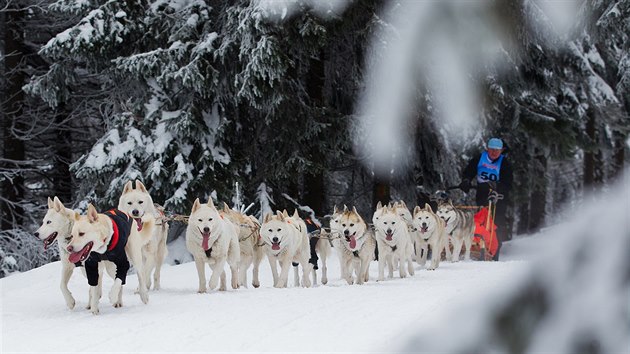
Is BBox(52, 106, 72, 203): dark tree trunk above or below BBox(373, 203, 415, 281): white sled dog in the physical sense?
above

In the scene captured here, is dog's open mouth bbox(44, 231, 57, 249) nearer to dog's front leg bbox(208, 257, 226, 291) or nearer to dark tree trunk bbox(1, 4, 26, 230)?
dog's front leg bbox(208, 257, 226, 291)

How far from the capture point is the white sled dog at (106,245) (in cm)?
755

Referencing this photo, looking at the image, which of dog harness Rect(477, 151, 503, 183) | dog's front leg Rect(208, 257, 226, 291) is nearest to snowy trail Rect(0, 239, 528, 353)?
dog's front leg Rect(208, 257, 226, 291)

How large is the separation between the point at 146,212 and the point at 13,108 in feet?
41.6

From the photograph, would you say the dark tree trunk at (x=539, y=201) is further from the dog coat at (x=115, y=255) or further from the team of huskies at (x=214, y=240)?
the dog coat at (x=115, y=255)

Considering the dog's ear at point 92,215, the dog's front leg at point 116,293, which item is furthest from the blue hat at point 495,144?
the dog's ear at point 92,215

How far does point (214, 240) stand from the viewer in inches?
371

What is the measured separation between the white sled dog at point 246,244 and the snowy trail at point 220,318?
70cm

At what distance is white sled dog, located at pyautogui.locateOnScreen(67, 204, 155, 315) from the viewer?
7.55 m

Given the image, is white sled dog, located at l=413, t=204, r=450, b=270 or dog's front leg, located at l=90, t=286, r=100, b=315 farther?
white sled dog, located at l=413, t=204, r=450, b=270

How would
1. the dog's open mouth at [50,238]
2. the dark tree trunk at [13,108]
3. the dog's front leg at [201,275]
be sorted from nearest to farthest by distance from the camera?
the dog's open mouth at [50,238] → the dog's front leg at [201,275] → the dark tree trunk at [13,108]

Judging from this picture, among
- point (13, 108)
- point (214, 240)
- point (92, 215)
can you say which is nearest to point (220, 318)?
point (92, 215)

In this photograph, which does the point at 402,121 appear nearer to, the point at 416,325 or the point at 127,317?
the point at 416,325

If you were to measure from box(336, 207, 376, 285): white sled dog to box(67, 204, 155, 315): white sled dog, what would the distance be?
10.5 ft
